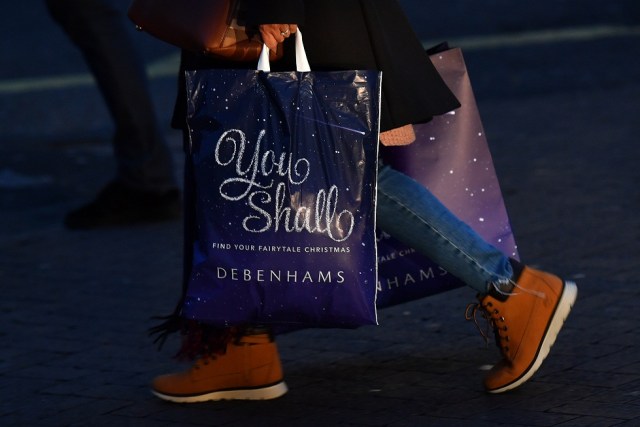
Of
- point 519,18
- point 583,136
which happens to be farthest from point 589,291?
point 519,18

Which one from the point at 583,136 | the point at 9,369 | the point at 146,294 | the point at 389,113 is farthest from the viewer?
the point at 583,136

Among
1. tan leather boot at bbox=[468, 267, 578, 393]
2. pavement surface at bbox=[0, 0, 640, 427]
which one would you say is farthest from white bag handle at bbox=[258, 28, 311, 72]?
pavement surface at bbox=[0, 0, 640, 427]

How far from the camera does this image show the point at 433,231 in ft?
12.6

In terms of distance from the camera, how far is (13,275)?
593 centimetres

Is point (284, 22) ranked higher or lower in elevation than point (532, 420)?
higher

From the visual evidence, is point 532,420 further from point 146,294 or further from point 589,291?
point 146,294

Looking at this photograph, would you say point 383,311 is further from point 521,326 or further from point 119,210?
point 119,210

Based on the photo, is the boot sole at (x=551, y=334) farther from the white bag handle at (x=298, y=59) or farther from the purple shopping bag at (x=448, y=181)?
the white bag handle at (x=298, y=59)

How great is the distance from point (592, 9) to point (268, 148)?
1032 centimetres

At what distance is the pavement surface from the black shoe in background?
0.10 meters

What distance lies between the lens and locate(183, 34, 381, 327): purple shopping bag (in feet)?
11.5

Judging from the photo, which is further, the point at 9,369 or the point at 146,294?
the point at 146,294

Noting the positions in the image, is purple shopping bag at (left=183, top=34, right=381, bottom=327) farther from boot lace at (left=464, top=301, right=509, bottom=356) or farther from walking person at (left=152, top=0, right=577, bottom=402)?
boot lace at (left=464, top=301, right=509, bottom=356)

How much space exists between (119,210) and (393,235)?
304 centimetres
